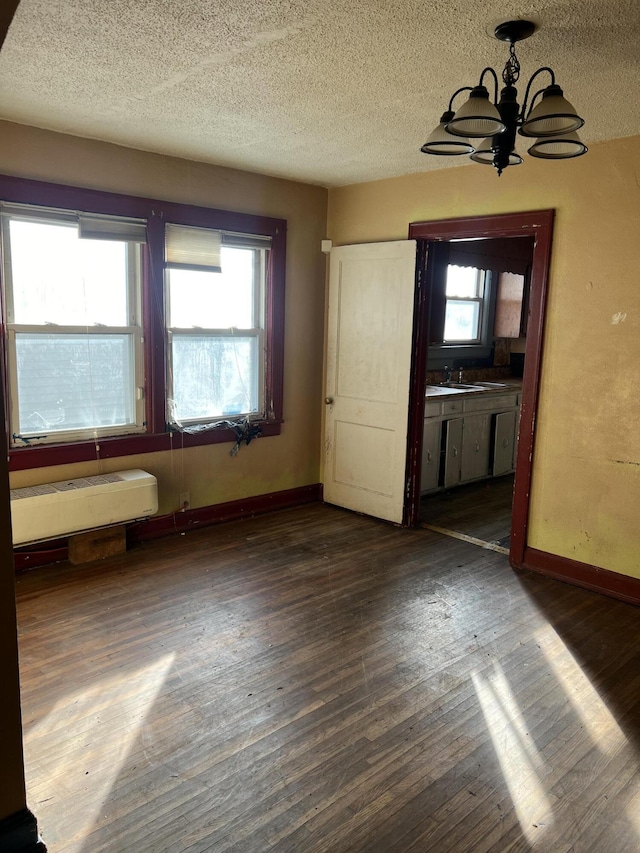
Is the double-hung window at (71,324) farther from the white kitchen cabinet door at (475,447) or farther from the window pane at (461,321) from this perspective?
the window pane at (461,321)

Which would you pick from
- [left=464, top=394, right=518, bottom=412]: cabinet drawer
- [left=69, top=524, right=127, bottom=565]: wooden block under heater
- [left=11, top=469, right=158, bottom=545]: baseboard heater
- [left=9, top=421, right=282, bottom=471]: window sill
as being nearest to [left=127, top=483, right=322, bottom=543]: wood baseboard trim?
[left=69, top=524, right=127, bottom=565]: wooden block under heater

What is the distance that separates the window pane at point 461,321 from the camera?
21.4ft

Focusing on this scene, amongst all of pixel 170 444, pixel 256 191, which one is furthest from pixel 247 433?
pixel 256 191

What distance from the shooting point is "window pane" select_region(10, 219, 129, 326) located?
3.71 meters

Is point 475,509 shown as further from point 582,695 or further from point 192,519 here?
point 582,695

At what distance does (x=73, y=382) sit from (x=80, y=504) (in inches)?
30.8

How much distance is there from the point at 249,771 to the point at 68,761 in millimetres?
655

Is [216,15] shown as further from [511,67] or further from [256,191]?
[256,191]

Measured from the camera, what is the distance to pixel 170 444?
452cm

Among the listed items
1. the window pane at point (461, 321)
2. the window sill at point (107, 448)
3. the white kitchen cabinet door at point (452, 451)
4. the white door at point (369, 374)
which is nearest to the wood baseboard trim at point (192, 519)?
the white door at point (369, 374)

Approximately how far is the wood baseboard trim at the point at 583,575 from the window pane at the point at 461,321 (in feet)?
9.87

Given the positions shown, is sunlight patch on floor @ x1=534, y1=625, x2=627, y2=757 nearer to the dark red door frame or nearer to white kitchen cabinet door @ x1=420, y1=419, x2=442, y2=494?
the dark red door frame

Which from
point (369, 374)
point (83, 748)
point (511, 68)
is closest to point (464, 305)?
point (369, 374)

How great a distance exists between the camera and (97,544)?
4066 millimetres
